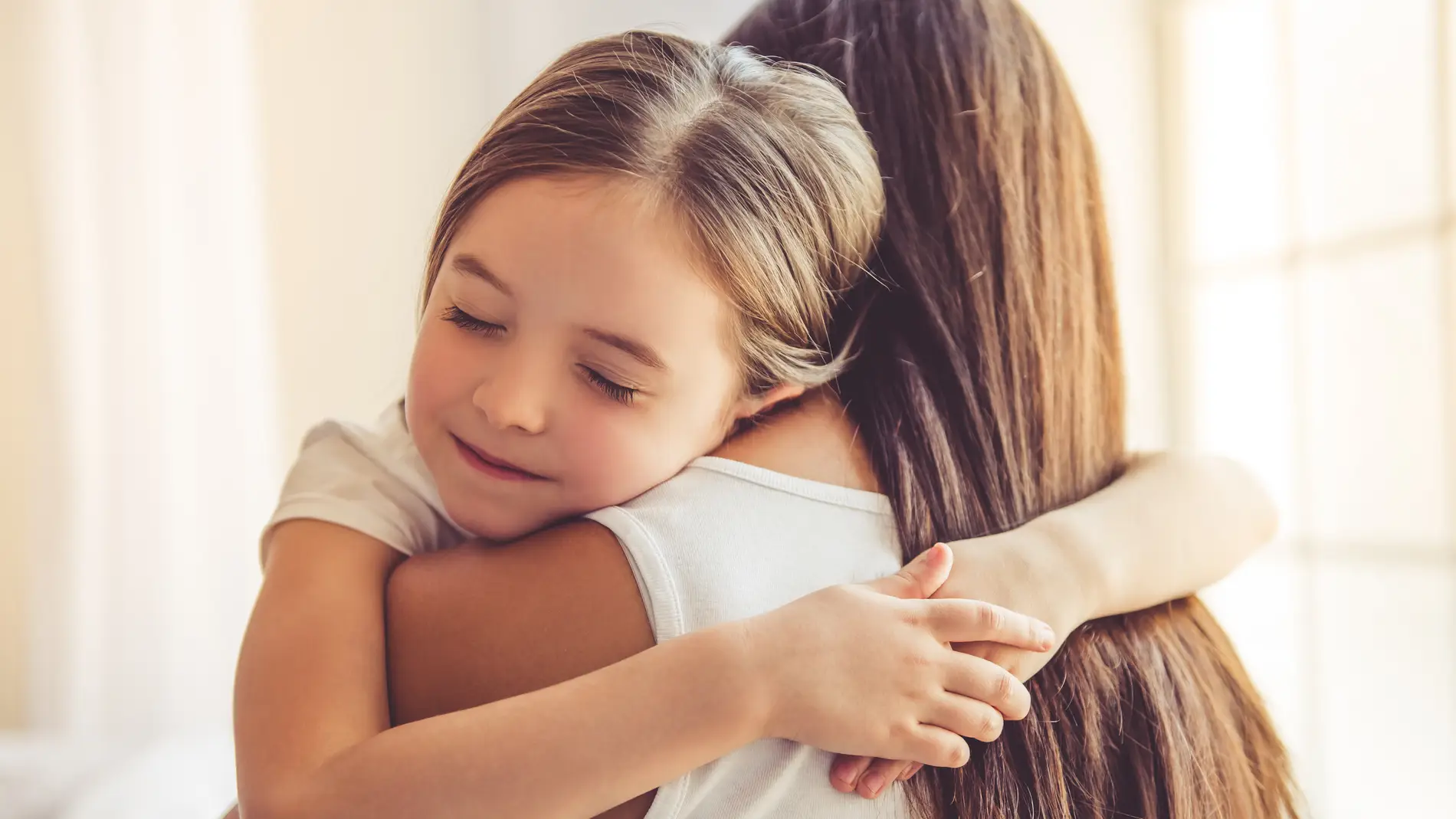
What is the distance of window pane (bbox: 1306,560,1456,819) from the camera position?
103 cm

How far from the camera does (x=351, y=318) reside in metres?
1.09

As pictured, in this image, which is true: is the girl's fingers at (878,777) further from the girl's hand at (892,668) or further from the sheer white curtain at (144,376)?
the sheer white curtain at (144,376)

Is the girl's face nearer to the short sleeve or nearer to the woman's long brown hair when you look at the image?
the short sleeve

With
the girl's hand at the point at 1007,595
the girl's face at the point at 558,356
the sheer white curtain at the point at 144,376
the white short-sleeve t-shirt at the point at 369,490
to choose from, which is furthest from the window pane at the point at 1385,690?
Result: the sheer white curtain at the point at 144,376

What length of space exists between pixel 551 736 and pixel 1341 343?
95cm

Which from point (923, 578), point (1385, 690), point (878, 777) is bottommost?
point (1385, 690)

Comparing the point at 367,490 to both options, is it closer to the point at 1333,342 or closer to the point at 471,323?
the point at 471,323

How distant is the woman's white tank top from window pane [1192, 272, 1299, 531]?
2.16 feet

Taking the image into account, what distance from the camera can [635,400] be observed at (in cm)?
71

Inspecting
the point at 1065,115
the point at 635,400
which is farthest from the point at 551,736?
the point at 1065,115

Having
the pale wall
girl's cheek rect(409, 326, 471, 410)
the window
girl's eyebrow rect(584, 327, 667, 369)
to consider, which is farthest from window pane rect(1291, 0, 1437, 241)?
the pale wall

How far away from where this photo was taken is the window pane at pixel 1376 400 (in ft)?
3.46

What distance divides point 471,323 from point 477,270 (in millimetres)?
37

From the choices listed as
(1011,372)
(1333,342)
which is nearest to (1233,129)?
(1333,342)
